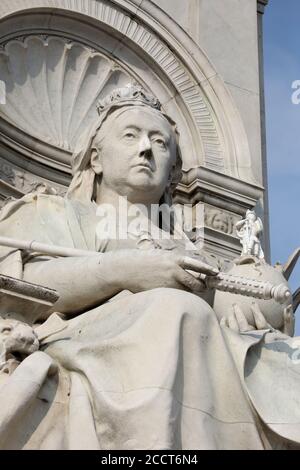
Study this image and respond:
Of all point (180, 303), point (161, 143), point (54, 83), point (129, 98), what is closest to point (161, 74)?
point (54, 83)

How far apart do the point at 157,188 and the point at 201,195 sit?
2.53 metres

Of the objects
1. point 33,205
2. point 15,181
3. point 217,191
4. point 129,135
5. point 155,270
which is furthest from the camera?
point 217,191

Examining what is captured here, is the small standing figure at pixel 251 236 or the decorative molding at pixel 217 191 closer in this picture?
the small standing figure at pixel 251 236

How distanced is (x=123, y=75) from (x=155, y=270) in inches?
159

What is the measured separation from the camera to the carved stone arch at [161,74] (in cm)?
855

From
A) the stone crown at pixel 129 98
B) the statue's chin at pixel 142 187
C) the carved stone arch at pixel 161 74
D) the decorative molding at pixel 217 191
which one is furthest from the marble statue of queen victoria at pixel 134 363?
the carved stone arch at pixel 161 74

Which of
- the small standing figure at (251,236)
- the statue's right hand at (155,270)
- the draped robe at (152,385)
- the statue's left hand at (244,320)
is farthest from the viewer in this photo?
the small standing figure at (251,236)

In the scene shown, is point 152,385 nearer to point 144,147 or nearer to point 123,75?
point 144,147

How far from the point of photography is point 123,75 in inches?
351

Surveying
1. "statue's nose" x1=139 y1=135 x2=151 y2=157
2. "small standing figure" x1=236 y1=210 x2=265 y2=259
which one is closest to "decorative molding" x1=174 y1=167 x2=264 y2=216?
"small standing figure" x1=236 y1=210 x2=265 y2=259

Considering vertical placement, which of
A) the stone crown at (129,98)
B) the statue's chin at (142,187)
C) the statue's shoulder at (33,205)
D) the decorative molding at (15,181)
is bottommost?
the statue's shoulder at (33,205)

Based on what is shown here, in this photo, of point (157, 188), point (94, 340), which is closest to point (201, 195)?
point (157, 188)

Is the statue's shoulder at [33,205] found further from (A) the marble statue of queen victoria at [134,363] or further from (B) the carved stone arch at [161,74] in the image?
(B) the carved stone arch at [161,74]

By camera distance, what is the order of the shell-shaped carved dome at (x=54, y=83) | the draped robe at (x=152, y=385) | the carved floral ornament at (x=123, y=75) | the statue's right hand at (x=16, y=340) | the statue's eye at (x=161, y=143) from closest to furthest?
the draped robe at (x=152, y=385), the statue's right hand at (x=16, y=340), the statue's eye at (x=161, y=143), the shell-shaped carved dome at (x=54, y=83), the carved floral ornament at (x=123, y=75)
